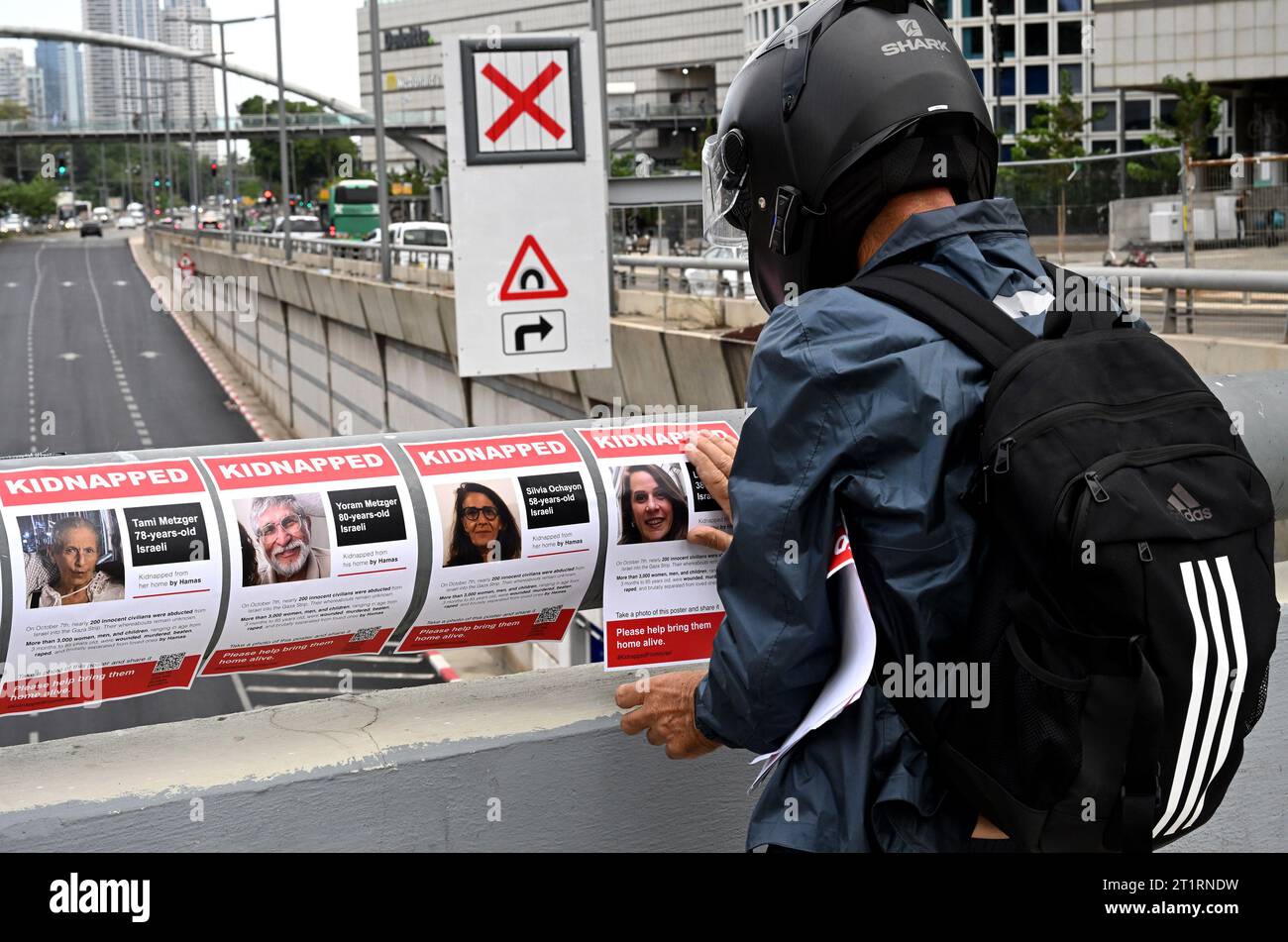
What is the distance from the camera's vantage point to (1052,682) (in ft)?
5.75

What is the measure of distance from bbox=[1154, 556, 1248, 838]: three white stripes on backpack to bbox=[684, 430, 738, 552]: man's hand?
2.97ft

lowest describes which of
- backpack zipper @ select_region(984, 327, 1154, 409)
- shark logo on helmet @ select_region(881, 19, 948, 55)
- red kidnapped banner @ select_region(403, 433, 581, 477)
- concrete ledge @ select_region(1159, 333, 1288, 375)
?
concrete ledge @ select_region(1159, 333, 1288, 375)

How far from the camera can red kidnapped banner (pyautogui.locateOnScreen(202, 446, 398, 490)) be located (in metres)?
2.46

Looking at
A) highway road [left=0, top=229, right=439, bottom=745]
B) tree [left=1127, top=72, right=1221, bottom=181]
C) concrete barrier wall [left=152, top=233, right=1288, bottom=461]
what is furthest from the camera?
tree [left=1127, top=72, right=1221, bottom=181]

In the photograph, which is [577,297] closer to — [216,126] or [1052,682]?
[1052,682]

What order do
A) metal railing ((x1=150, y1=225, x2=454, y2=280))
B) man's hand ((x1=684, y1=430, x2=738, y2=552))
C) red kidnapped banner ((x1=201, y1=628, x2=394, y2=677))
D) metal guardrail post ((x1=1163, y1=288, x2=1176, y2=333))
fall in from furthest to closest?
1. metal railing ((x1=150, y1=225, x2=454, y2=280))
2. metal guardrail post ((x1=1163, y1=288, x2=1176, y2=333))
3. man's hand ((x1=684, y1=430, x2=738, y2=552))
4. red kidnapped banner ((x1=201, y1=628, x2=394, y2=677))

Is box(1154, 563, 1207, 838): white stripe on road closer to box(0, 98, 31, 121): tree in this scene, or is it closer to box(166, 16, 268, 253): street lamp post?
box(166, 16, 268, 253): street lamp post

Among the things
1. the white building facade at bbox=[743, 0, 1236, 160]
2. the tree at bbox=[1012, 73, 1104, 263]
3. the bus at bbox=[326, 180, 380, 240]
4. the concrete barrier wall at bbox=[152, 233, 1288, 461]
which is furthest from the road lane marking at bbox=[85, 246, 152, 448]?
the white building facade at bbox=[743, 0, 1236, 160]

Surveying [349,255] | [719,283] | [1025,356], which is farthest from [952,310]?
[349,255]

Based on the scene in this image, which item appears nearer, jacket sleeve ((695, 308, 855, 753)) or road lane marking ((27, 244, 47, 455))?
jacket sleeve ((695, 308, 855, 753))

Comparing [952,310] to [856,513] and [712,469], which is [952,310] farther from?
[712,469]

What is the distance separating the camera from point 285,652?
2.52 metres

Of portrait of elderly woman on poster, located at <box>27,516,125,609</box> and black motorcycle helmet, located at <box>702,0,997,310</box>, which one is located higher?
black motorcycle helmet, located at <box>702,0,997,310</box>

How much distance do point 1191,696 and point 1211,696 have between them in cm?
3
